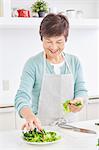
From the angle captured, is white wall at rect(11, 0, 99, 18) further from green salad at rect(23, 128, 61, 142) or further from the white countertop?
green salad at rect(23, 128, 61, 142)

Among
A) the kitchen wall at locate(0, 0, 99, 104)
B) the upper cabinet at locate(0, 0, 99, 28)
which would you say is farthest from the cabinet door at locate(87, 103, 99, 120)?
the upper cabinet at locate(0, 0, 99, 28)

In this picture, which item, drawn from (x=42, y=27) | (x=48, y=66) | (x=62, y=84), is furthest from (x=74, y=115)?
(x=42, y=27)

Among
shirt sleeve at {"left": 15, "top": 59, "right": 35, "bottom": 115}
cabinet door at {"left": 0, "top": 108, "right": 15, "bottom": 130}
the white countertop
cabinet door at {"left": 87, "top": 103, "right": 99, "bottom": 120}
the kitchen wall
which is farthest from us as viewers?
cabinet door at {"left": 87, "top": 103, "right": 99, "bottom": 120}

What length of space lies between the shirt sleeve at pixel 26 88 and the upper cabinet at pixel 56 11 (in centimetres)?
81

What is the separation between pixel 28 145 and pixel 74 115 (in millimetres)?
715

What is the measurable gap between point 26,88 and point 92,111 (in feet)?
4.78

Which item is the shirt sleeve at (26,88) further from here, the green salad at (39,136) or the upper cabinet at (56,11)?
the upper cabinet at (56,11)

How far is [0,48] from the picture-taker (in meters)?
3.14

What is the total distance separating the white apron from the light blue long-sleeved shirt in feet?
0.10

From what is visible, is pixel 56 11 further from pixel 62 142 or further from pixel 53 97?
pixel 62 142

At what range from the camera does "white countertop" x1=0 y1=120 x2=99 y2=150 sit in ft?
5.30

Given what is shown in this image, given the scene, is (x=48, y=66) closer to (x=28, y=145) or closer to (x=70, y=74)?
(x=70, y=74)

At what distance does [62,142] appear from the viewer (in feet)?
5.57

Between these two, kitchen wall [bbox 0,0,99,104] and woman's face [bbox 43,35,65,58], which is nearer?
woman's face [bbox 43,35,65,58]
